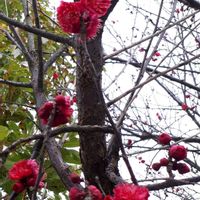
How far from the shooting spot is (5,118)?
220cm

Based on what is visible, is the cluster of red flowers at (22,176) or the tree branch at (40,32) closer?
the cluster of red flowers at (22,176)

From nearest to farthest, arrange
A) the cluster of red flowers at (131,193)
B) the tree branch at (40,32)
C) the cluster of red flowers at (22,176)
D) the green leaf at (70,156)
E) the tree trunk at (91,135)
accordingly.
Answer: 1. the cluster of red flowers at (131,193)
2. the cluster of red flowers at (22,176)
3. the tree branch at (40,32)
4. the tree trunk at (91,135)
5. the green leaf at (70,156)

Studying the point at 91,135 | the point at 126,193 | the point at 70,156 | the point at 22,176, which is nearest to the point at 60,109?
the point at 22,176

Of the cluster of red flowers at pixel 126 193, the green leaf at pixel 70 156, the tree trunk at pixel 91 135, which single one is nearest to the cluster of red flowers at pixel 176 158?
the cluster of red flowers at pixel 126 193

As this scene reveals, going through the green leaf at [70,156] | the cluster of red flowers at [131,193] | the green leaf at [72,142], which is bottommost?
the cluster of red flowers at [131,193]

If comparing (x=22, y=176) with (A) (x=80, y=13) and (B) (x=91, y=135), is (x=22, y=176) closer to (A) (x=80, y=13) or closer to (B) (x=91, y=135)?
(A) (x=80, y=13)

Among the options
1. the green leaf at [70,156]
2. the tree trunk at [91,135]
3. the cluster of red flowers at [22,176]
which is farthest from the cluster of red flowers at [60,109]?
the green leaf at [70,156]

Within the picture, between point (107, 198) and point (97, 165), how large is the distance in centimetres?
60

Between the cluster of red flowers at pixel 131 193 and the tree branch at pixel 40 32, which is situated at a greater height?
the tree branch at pixel 40 32

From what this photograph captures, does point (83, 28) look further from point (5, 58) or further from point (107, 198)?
point (5, 58)

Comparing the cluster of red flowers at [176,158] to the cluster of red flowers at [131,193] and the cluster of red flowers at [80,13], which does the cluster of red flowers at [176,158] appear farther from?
the cluster of red flowers at [80,13]

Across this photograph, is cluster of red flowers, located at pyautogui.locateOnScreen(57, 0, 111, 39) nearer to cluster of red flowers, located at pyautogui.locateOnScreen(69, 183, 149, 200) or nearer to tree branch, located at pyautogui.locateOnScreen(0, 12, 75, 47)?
tree branch, located at pyautogui.locateOnScreen(0, 12, 75, 47)

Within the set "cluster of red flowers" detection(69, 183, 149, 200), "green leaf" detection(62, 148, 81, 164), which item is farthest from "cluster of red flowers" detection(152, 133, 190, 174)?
"green leaf" detection(62, 148, 81, 164)

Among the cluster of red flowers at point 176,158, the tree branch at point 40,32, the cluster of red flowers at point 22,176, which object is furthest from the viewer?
the tree branch at point 40,32
